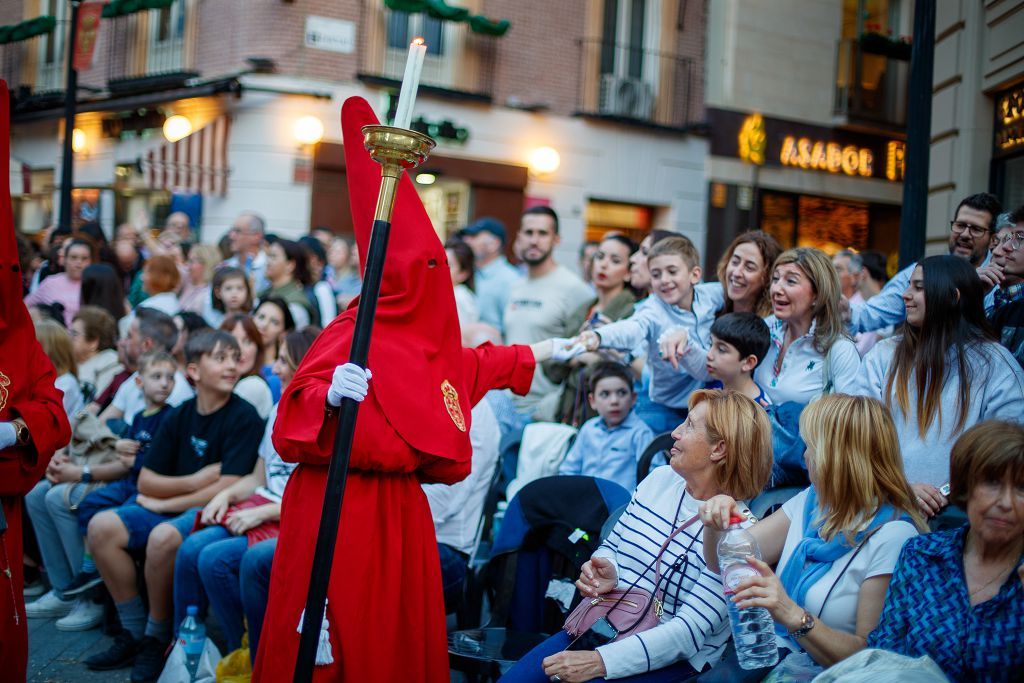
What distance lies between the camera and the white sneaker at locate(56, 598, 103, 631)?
19.4 ft

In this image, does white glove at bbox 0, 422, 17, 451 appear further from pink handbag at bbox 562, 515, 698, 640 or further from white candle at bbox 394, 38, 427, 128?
pink handbag at bbox 562, 515, 698, 640

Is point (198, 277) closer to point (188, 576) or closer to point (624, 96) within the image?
point (188, 576)

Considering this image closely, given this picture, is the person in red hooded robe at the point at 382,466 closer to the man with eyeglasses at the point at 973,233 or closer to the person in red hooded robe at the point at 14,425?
the person in red hooded robe at the point at 14,425

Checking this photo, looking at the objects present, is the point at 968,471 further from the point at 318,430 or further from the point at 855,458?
the point at 318,430

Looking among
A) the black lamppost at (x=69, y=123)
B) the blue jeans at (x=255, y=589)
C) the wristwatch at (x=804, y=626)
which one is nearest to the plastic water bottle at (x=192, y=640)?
the blue jeans at (x=255, y=589)

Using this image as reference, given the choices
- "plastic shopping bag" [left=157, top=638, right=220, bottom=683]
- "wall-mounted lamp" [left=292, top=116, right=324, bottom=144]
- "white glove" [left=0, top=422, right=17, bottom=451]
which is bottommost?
"plastic shopping bag" [left=157, top=638, right=220, bottom=683]

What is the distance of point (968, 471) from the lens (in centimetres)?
296

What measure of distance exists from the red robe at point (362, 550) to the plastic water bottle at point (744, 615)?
3.36ft

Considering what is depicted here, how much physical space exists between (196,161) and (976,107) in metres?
10.7

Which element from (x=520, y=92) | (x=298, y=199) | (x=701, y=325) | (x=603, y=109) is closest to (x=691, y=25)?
(x=603, y=109)

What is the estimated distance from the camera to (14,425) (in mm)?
3738

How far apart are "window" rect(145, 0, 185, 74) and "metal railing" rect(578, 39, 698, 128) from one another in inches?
243

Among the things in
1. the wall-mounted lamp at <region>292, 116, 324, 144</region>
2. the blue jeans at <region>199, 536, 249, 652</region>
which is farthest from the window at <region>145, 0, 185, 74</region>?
the blue jeans at <region>199, 536, 249, 652</region>

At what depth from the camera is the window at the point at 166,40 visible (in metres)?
15.0
